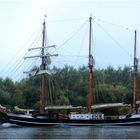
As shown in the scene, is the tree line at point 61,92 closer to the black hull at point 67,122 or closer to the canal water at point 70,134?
the black hull at point 67,122

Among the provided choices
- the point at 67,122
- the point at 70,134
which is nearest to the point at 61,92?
the point at 67,122

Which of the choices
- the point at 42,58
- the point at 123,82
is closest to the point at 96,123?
the point at 42,58

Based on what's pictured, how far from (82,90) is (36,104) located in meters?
26.2

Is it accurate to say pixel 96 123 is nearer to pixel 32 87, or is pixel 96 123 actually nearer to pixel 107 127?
pixel 107 127

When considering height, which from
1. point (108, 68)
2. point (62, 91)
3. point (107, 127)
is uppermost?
point (108, 68)

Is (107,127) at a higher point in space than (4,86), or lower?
lower

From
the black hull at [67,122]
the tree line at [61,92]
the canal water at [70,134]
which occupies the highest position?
the tree line at [61,92]

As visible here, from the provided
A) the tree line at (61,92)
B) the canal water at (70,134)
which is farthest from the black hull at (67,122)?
the tree line at (61,92)

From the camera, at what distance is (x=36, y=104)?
120875 millimetres

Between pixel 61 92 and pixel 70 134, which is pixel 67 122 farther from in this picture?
pixel 61 92

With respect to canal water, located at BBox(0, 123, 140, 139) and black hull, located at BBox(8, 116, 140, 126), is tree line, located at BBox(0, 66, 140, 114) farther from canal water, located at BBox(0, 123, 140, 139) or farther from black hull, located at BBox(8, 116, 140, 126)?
canal water, located at BBox(0, 123, 140, 139)

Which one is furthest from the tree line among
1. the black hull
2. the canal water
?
the canal water

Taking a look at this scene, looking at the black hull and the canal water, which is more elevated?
the black hull

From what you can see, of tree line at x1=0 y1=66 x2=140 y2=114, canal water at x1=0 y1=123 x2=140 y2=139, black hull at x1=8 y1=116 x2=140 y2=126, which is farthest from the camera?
tree line at x1=0 y1=66 x2=140 y2=114
